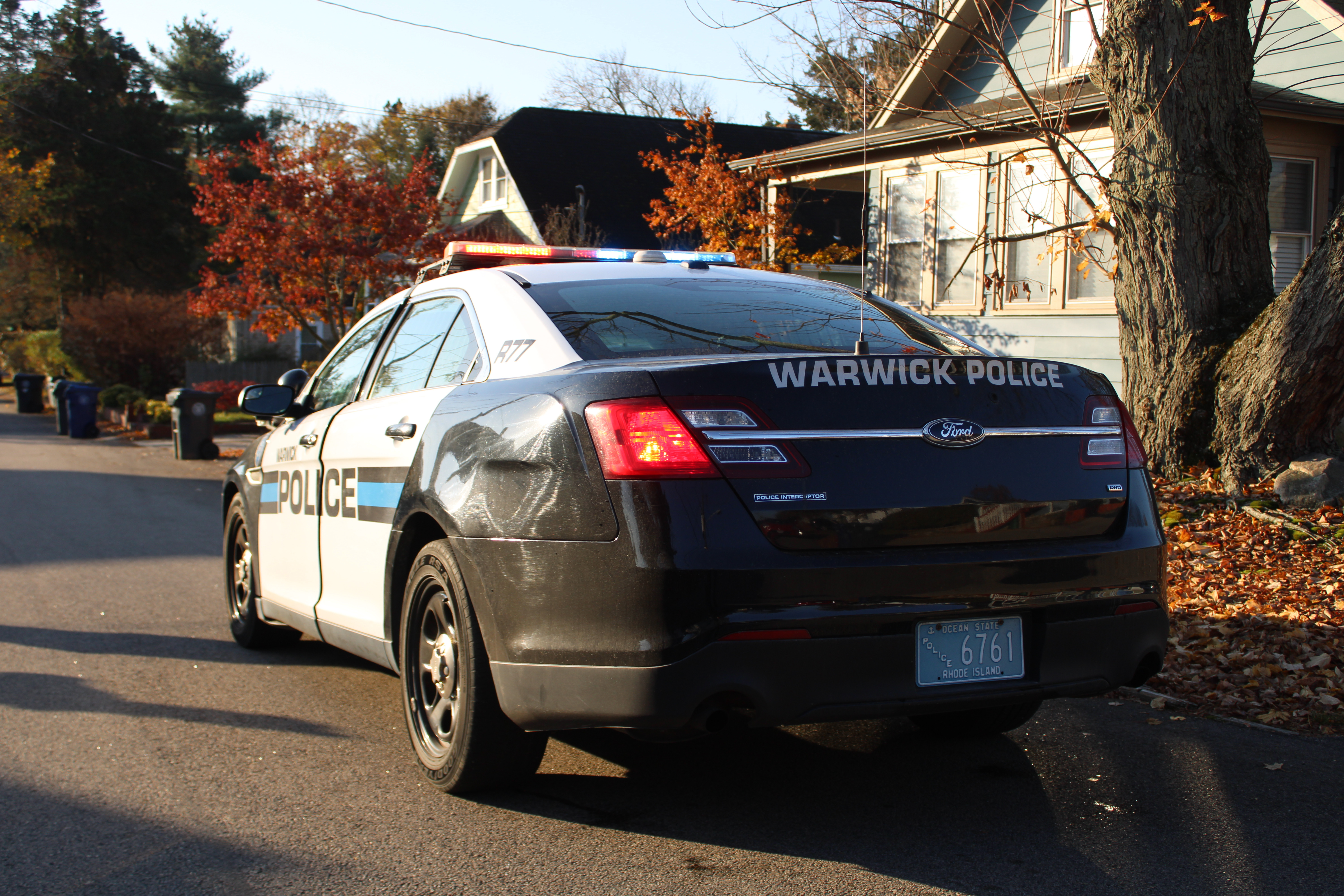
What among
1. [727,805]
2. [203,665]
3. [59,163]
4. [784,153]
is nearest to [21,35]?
[59,163]

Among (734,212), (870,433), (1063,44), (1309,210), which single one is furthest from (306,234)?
(870,433)

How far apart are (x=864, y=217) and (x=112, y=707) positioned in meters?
4.13

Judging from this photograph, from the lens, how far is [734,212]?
1788 centimetres

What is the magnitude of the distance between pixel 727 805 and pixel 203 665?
316cm

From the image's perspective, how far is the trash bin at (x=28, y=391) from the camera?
31047mm

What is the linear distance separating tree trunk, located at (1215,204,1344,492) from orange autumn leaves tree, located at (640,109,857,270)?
8875mm

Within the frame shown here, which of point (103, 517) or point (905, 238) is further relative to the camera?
point (905, 238)

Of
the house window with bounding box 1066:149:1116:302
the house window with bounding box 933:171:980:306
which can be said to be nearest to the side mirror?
the house window with bounding box 1066:149:1116:302

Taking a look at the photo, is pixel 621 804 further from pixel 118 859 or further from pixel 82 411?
pixel 82 411

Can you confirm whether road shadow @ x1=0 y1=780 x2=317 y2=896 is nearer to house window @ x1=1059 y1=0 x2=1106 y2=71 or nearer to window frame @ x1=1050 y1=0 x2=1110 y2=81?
window frame @ x1=1050 y1=0 x2=1110 y2=81

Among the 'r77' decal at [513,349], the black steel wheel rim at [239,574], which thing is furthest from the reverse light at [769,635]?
the black steel wheel rim at [239,574]

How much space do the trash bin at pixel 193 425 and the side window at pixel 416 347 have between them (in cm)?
1445

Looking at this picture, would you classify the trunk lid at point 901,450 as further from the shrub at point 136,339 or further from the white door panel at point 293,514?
the shrub at point 136,339

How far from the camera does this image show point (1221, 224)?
8742 millimetres
